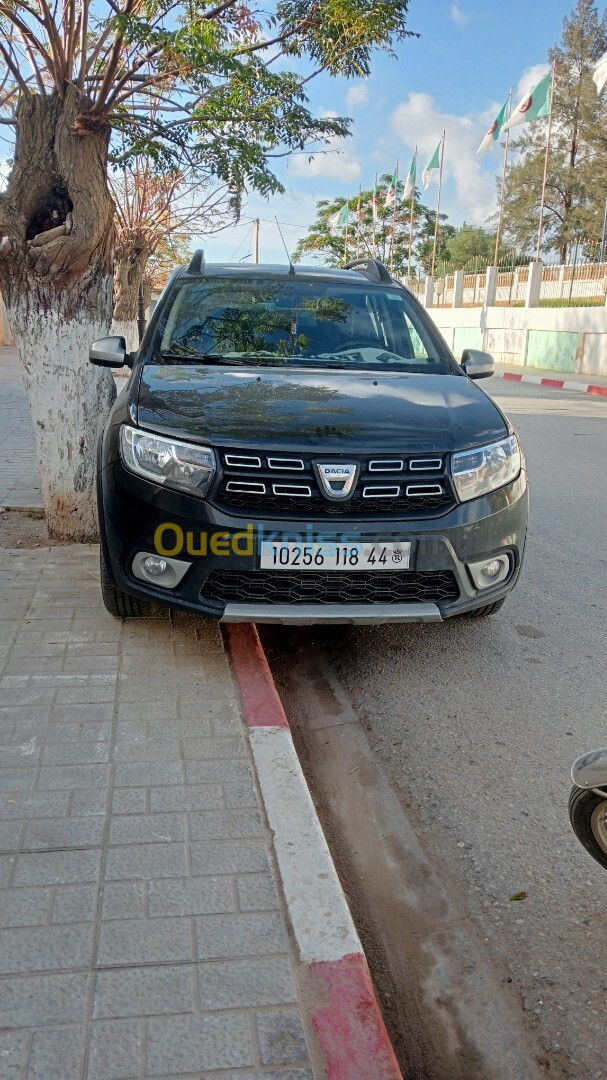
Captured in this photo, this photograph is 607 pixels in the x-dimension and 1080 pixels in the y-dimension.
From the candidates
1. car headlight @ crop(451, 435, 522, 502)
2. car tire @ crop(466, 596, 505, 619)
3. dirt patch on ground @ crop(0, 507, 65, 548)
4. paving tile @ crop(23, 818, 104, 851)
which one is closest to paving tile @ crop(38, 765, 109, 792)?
paving tile @ crop(23, 818, 104, 851)

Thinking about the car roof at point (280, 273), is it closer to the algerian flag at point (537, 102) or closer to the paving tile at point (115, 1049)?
the paving tile at point (115, 1049)

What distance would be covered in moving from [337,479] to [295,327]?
1.63 m

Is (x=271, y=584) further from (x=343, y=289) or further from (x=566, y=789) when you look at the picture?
(x=343, y=289)

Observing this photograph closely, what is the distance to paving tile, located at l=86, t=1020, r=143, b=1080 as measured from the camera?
1775 mm

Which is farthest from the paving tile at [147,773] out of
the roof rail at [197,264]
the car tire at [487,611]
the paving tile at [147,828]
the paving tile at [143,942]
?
the roof rail at [197,264]

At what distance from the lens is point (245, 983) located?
202 cm

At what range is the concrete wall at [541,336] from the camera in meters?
24.4

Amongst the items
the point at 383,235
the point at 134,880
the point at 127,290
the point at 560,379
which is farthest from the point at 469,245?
the point at 134,880

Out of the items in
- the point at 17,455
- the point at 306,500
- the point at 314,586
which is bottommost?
the point at 17,455

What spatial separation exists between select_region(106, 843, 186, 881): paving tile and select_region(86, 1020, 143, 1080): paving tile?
1.63ft

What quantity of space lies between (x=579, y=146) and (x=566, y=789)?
60777 millimetres

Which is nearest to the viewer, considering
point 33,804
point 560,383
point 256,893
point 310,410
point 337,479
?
point 256,893

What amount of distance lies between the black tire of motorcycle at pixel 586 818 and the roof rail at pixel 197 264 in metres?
3.80

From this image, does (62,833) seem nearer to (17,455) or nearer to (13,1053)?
(13,1053)
